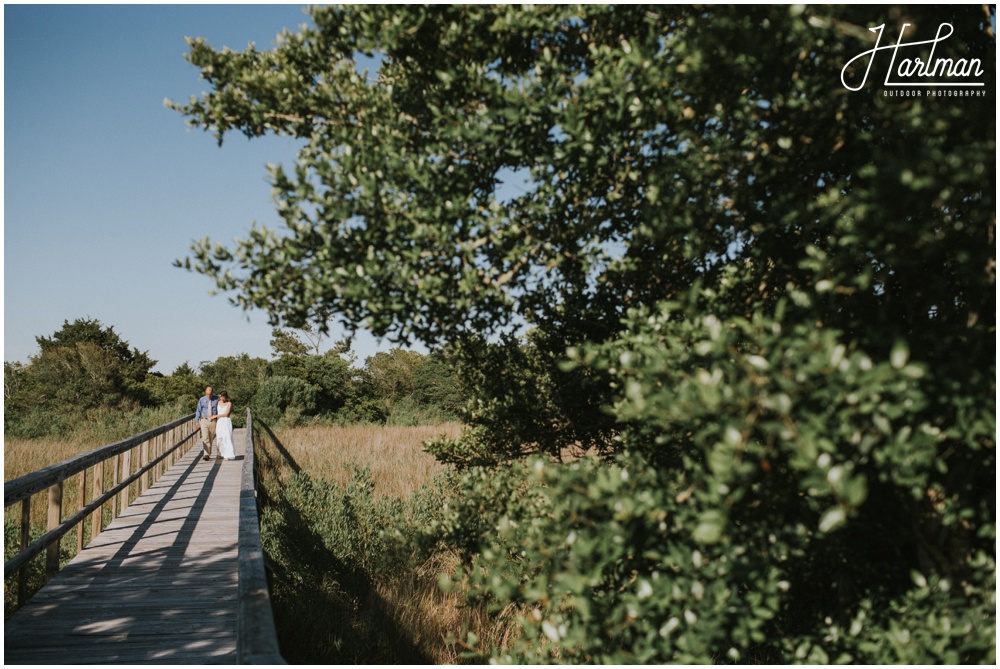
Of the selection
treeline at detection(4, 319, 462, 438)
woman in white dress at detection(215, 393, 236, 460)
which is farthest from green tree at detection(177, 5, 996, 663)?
treeline at detection(4, 319, 462, 438)

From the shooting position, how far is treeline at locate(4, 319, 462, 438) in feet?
90.1

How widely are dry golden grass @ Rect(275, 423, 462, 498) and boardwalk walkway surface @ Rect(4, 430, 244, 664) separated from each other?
13.8ft

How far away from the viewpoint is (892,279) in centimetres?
358

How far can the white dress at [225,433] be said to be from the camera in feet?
45.0

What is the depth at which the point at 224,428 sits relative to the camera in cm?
1408

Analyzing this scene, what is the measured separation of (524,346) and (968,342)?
128 inches

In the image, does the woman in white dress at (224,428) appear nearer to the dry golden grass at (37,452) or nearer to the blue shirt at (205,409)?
the blue shirt at (205,409)

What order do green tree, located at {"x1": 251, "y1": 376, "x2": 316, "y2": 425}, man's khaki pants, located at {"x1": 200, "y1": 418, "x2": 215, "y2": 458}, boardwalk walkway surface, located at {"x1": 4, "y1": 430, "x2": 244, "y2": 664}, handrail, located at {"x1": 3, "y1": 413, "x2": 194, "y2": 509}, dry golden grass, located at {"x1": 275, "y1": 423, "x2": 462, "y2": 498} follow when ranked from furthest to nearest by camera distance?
green tree, located at {"x1": 251, "y1": 376, "x2": 316, "y2": 425}
man's khaki pants, located at {"x1": 200, "y1": 418, "x2": 215, "y2": 458}
dry golden grass, located at {"x1": 275, "y1": 423, "x2": 462, "y2": 498}
boardwalk walkway surface, located at {"x1": 4, "y1": 430, "x2": 244, "y2": 664}
handrail, located at {"x1": 3, "y1": 413, "x2": 194, "y2": 509}

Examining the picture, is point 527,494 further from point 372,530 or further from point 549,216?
point 372,530

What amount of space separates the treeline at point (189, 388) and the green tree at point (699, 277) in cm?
1997

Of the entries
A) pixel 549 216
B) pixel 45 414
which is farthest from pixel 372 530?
pixel 45 414

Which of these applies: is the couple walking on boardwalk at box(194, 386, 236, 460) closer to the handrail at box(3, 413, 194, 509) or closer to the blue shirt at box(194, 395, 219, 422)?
the blue shirt at box(194, 395, 219, 422)

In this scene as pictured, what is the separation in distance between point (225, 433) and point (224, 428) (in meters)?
0.19

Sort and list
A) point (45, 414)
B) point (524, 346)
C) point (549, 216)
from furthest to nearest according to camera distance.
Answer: point (45, 414) < point (524, 346) < point (549, 216)
